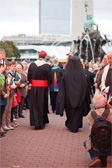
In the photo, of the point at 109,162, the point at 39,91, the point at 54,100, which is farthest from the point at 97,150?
the point at 54,100

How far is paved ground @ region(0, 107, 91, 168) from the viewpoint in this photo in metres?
5.86

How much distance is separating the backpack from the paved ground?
0.61 m

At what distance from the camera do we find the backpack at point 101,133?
524cm

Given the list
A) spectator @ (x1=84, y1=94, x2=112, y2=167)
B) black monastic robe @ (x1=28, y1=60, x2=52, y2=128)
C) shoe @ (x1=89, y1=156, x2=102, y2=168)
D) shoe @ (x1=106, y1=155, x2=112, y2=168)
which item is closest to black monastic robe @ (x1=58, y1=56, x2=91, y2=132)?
black monastic robe @ (x1=28, y1=60, x2=52, y2=128)

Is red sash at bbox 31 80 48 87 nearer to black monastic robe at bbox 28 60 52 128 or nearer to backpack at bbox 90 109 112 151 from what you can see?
black monastic robe at bbox 28 60 52 128

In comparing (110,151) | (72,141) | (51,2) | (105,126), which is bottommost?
(72,141)

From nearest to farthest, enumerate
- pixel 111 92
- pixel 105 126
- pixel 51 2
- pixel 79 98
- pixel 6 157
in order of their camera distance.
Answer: pixel 105 126, pixel 6 157, pixel 111 92, pixel 79 98, pixel 51 2

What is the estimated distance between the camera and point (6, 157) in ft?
20.5

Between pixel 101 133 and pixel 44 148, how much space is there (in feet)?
6.54

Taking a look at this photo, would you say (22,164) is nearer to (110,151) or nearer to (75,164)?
(75,164)

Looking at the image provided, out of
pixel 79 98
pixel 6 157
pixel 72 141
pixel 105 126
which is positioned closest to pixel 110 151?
pixel 105 126

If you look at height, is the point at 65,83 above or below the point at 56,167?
above

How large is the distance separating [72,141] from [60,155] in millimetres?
1349

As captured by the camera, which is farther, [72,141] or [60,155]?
[72,141]
